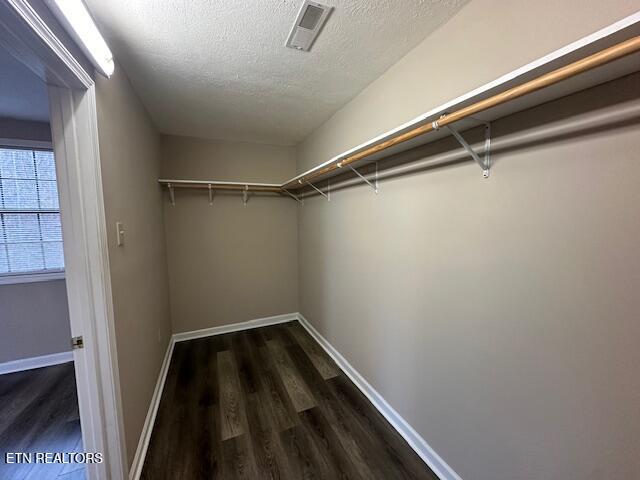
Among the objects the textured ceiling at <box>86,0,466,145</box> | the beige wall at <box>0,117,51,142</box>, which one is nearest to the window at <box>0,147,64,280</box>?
the beige wall at <box>0,117,51,142</box>

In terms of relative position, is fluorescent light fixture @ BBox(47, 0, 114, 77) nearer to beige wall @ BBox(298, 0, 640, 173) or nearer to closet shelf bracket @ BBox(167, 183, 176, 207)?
→ beige wall @ BBox(298, 0, 640, 173)

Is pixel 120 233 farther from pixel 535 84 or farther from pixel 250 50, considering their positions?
pixel 535 84

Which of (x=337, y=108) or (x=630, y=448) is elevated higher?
(x=337, y=108)

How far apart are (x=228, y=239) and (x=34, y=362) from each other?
218cm

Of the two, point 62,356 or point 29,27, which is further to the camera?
point 62,356

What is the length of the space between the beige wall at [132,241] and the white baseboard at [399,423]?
158 cm

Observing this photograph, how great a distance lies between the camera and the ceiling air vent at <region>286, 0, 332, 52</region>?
1.14 m

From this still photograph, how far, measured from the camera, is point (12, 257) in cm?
240

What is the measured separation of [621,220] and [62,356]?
4.21 metres

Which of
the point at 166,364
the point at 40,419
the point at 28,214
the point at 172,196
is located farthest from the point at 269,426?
the point at 28,214

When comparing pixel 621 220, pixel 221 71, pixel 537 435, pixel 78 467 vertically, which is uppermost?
pixel 221 71

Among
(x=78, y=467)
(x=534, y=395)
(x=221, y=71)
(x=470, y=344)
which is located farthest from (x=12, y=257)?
(x=534, y=395)

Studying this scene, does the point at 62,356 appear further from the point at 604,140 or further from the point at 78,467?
the point at 604,140

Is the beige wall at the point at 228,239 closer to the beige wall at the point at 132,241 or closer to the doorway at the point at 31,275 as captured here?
the beige wall at the point at 132,241
